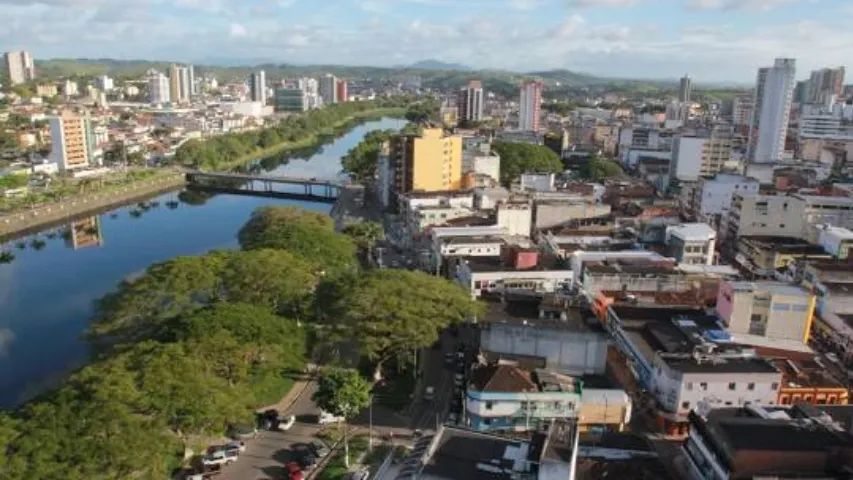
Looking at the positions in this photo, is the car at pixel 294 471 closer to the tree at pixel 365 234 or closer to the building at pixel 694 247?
the tree at pixel 365 234

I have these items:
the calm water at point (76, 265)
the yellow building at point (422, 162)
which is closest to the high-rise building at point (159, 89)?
the calm water at point (76, 265)

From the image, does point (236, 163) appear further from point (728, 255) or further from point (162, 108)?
point (728, 255)

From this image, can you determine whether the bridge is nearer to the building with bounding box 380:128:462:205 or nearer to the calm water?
the calm water

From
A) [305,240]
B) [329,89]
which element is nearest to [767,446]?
[305,240]

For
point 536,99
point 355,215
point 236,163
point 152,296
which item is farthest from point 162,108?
point 152,296

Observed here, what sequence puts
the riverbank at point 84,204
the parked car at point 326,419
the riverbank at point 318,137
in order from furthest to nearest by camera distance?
the riverbank at point 318,137
the riverbank at point 84,204
the parked car at point 326,419

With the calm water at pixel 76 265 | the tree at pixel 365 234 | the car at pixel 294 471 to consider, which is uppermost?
the tree at pixel 365 234
